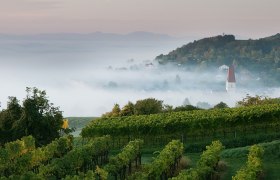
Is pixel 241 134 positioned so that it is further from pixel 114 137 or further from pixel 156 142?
pixel 114 137

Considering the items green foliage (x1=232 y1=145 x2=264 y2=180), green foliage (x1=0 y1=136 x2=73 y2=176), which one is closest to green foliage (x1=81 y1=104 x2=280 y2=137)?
green foliage (x1=0 y1=136 x2=73 y2=176)

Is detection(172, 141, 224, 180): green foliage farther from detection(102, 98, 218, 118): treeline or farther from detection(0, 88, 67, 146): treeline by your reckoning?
detection(102, 98, 218, 118): treeline

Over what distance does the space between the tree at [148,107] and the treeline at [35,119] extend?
21.4m

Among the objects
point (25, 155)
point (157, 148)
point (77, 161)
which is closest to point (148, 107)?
point (157, 148)

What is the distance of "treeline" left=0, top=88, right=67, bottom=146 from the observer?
49906 mm

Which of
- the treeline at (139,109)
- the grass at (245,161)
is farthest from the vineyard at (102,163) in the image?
the treeline at (139,109)

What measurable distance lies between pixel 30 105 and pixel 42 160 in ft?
34.7

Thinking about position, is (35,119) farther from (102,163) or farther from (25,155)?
(25,155)

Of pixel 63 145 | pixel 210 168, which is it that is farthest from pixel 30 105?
pixel 210 168

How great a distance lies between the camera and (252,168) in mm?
31797

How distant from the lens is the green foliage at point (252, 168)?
29.0 m

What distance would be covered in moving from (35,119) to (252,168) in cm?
2332

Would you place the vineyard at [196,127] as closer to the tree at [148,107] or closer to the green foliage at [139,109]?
the green foliage at [139,109]

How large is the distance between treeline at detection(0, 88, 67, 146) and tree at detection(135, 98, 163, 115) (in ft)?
70.2
